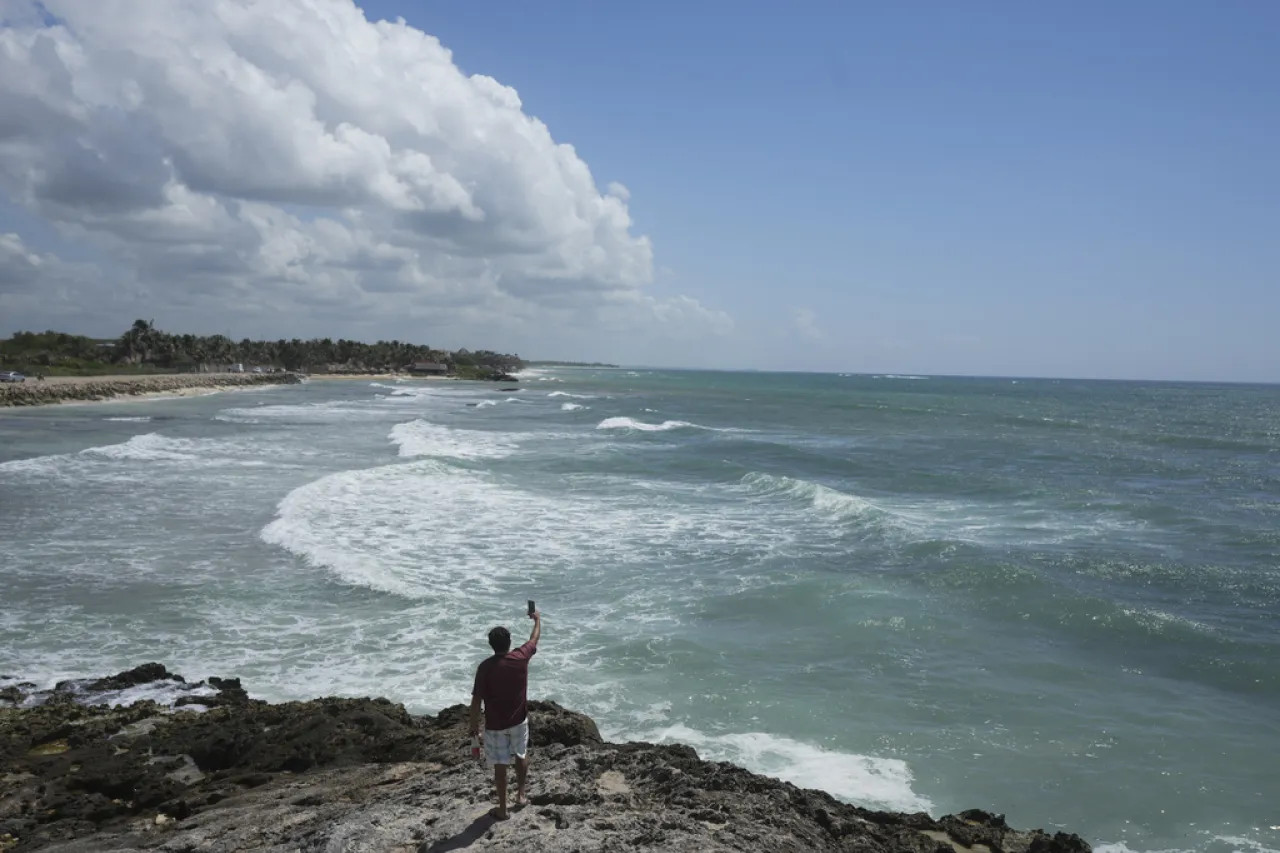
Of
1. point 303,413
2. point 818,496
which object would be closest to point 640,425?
point 303,413

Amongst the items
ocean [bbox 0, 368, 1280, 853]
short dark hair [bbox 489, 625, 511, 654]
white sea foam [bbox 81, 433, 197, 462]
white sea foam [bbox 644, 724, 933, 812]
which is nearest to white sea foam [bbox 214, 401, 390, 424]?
white sea foam [bbox 81, 433, 197, 462]

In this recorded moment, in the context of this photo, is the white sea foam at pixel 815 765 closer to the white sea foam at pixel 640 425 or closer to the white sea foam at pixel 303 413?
the white sea foam at pixel 640 425

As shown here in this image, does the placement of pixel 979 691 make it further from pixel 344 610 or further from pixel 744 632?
pixel 344 610

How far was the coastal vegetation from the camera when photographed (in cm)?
10100

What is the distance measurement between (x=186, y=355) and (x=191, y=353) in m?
1.32

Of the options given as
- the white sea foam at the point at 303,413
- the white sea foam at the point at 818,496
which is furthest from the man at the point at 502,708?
the white sea foam at the point at 303,413

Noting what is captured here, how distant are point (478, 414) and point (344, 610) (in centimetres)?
4711

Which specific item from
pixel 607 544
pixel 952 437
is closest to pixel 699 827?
pixel 607 544

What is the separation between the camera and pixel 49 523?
65.5 ft

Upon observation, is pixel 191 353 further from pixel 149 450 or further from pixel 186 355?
pixel 149 450

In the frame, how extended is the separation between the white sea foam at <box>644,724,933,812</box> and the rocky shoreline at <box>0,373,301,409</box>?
64668 millimetres

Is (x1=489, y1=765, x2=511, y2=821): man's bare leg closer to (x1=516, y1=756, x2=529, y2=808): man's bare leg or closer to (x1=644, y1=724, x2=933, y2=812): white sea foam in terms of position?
(x1=516, y1=756, x2=529, y2=808): man's bare leg

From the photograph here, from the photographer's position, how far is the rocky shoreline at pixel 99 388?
195 feet

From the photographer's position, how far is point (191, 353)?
12875 centimetres
